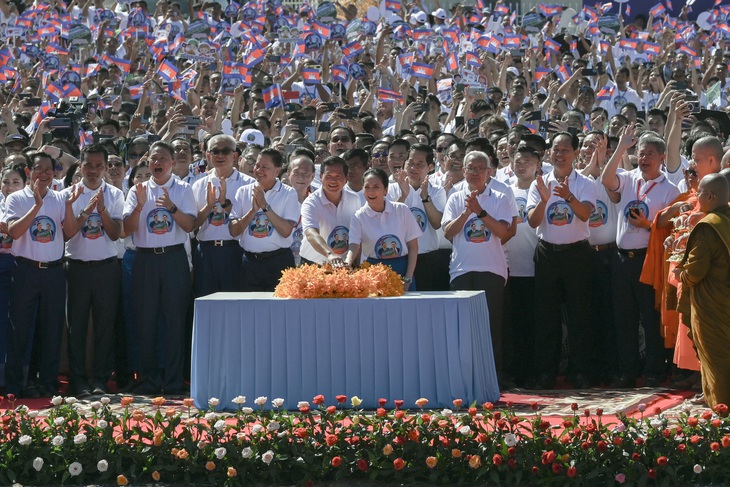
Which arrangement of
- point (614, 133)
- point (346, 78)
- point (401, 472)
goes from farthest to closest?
point (346, 78) → point (614, 133) → point (401, 472)

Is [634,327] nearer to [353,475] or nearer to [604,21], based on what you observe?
[353,475]

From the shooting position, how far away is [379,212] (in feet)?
32.8

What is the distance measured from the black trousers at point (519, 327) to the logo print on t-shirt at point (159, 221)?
3.00 metres

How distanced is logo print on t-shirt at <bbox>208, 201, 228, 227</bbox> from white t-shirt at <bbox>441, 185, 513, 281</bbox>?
1.93m

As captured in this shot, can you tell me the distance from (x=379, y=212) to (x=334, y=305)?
1.31m

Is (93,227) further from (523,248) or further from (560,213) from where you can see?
(560,213)

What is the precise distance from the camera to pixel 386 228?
32.9ft

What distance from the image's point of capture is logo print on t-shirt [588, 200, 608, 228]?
1062 centimetres

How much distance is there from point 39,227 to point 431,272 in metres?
3.36

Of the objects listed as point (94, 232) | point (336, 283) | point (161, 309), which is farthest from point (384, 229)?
point (94, 232)

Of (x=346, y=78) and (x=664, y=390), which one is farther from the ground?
(x=346, y=78)

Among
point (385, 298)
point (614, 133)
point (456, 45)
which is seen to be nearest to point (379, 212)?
point (385, 298)

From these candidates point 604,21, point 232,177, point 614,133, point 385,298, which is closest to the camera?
point 385,298

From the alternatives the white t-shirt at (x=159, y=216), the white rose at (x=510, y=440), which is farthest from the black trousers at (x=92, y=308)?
the white rose at (x=510, y=440)
